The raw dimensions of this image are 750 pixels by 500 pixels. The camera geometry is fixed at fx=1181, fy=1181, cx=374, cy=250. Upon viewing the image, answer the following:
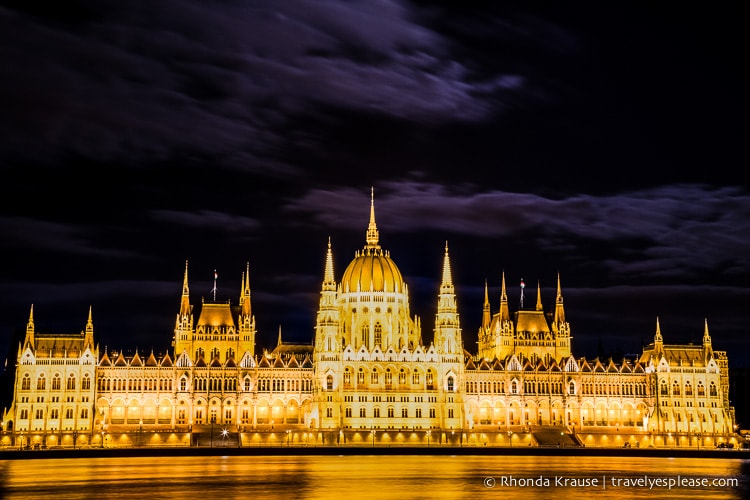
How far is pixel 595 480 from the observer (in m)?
89.9

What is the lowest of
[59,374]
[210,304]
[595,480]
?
[595,480]

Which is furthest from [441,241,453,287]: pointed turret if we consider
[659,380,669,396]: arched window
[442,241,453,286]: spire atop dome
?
[659,380,669,396]: arched window

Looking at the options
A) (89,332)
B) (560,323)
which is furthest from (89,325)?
(560,323)

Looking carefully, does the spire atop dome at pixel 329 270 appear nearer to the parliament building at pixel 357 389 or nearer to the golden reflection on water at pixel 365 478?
the parliament building at pixel 357 389

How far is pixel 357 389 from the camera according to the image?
5945 inches

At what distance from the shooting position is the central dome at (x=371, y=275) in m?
164

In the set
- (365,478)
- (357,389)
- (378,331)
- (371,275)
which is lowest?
(365,478)

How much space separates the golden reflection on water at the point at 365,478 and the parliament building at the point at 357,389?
94.2 ft

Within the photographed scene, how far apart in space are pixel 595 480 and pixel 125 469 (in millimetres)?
39723

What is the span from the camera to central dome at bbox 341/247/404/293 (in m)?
164

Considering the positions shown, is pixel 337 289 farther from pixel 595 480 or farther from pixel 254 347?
pixel 595 480

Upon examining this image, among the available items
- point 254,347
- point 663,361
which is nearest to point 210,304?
point 254,347

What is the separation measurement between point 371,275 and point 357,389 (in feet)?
65.3

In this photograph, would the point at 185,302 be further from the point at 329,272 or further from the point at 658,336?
the point at 658,336
